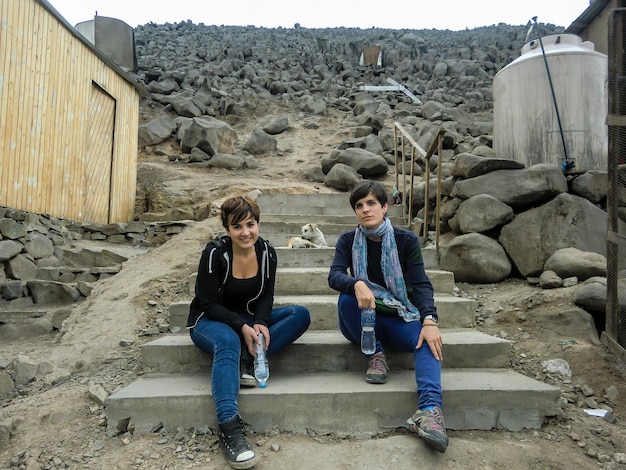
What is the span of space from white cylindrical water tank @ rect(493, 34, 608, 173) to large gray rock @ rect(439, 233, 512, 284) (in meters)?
1.56

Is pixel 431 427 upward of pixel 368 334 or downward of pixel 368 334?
downward

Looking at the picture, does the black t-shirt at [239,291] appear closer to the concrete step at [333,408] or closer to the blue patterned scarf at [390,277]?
the concrete step at [333,408]

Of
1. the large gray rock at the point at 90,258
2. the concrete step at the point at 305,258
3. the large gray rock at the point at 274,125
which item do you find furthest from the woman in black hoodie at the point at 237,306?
the large gray rock at the point at 274,125

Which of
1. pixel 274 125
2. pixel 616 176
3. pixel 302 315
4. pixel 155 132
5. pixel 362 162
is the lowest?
pixel 302 315

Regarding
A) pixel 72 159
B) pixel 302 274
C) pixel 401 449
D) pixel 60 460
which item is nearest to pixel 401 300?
pixel 401 449

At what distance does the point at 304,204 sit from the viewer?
692 cm

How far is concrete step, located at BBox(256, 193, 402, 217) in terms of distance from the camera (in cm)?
673

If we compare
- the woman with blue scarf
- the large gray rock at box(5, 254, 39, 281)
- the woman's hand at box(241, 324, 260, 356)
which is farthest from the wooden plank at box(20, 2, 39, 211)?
the woman with blue scarf

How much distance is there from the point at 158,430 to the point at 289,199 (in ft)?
16.2

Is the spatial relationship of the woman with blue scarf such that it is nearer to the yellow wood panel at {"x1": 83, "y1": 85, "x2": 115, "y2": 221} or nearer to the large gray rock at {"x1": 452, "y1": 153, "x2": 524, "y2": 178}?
the large gray rock at {"x1": 452, "y1": 153, "x2": 524, "y2": 178}

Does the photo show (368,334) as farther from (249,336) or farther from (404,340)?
(249,336)

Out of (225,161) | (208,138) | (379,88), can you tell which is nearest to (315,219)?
(225,161)

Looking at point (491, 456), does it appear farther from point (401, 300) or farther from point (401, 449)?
point (401, 300)

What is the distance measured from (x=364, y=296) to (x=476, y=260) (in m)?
2.27
